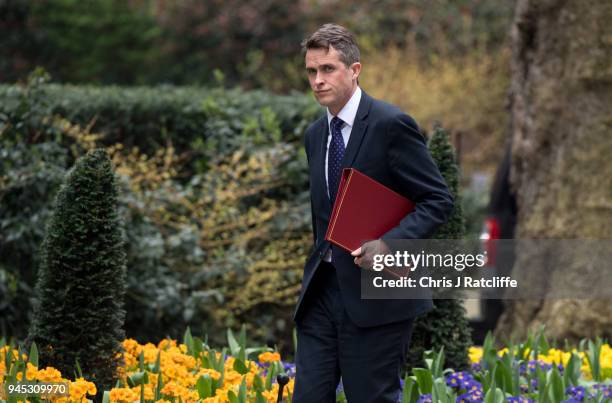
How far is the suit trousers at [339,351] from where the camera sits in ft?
10.8

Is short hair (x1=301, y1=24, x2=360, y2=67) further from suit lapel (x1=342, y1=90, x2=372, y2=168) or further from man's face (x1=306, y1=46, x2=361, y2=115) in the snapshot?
suit lapel (x1=342, y1=90, x2=372, y2=168)

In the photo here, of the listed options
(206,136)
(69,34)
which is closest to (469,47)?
(69,34)

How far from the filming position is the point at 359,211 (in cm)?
316

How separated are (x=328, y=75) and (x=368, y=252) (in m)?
0.61

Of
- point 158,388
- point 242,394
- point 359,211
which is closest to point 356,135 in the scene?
point 359,211

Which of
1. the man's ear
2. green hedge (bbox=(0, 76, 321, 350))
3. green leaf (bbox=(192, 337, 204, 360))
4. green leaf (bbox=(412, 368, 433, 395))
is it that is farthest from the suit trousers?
green hedge (bbox=(0, 76, 321, 350))

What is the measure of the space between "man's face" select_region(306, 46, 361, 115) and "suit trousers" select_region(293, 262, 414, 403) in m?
0.58

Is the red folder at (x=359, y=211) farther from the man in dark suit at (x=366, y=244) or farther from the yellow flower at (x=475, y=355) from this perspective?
the yellow flower at (x=475, y=355)

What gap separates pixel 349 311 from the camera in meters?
3.26

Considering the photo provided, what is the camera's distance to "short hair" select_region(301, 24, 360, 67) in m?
3.23

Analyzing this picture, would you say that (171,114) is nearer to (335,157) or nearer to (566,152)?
(566,152)

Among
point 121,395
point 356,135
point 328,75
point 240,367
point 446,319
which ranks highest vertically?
point 328,75

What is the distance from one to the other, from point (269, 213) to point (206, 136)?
858mm

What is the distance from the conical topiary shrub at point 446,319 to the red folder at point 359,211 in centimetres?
152
